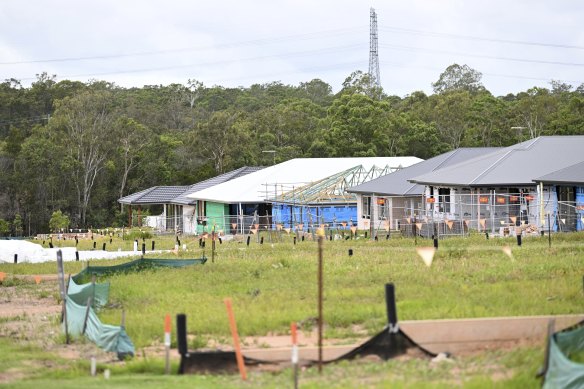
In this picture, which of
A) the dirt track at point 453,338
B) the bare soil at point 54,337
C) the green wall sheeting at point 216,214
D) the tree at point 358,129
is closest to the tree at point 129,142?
the tree at point 358,129

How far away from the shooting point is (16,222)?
3204 inches

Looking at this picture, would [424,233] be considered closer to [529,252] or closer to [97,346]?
[529,252]

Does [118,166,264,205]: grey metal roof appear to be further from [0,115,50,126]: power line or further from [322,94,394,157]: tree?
[0,115,50,126]: power line

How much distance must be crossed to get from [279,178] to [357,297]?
43.9m

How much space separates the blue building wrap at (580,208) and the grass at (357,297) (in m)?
6.61

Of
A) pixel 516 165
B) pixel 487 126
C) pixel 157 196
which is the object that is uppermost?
pixel 487 126

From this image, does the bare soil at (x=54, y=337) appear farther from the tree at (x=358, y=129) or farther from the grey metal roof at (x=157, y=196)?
the tree at (x=358, y=129)

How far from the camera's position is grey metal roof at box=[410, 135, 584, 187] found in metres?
48.5

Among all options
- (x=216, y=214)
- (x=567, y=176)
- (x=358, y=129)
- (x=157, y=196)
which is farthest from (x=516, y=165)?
(x=358, y=129)

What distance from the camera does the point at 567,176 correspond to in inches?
1779

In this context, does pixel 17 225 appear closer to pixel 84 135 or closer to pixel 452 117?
pixel 84 135

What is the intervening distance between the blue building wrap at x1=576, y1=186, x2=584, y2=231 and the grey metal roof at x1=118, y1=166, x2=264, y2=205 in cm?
3616

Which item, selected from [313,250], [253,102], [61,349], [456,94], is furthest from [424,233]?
[253,102]

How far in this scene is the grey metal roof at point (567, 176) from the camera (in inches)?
1750
